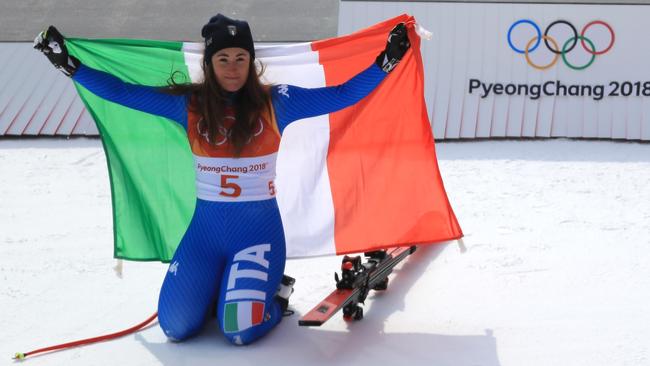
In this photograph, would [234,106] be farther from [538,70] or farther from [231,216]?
[538,70]

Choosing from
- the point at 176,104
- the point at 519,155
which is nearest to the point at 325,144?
the point at 176,104

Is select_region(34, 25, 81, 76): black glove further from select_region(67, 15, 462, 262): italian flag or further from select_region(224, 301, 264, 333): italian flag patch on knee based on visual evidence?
select_region(224, 301, 264, 333): italian flag patch on knee

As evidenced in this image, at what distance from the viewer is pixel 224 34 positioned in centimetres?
350

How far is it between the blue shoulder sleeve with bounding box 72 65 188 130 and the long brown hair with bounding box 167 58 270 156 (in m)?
0.08

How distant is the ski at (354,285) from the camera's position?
3.53 m

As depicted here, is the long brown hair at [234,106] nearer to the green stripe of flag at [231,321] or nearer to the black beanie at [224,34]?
the black beanie at [224,34]

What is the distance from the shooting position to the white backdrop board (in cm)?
709

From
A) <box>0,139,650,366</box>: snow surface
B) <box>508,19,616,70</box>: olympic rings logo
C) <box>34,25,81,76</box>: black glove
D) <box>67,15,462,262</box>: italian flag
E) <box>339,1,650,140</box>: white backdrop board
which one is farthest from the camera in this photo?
<box>508,19,616,70</box>: olympic rings logo

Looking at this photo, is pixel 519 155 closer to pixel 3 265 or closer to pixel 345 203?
pixel 345 203

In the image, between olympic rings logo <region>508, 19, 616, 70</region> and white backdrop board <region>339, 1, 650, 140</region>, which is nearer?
white backdrop board <region>339, 1, 650, 140</region>

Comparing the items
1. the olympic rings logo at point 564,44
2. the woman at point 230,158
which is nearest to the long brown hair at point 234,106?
the woman at point 230,158

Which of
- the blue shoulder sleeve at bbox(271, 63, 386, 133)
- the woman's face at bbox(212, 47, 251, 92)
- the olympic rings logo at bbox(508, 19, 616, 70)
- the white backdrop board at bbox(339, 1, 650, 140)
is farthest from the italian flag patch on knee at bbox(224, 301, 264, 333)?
the olympic rings logo at bbox(508, 19, 616, 70)

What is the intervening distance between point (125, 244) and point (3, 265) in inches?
39.8

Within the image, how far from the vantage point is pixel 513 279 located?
13.8 feet
